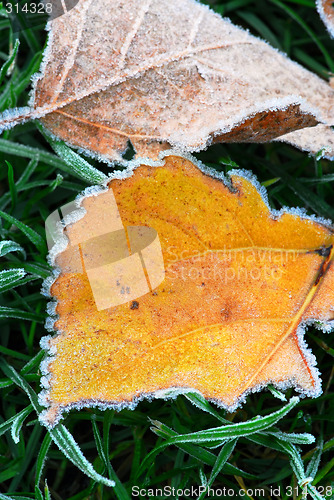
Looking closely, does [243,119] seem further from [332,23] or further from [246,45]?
[332,23]

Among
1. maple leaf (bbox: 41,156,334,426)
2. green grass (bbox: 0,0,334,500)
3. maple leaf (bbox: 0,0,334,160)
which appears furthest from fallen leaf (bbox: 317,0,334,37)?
maple leaf (bbox: 41,156,334,426)

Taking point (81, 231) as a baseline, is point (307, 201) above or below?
below

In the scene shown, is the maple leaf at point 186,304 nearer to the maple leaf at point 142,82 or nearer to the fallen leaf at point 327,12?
the maple leaf at point 142,82

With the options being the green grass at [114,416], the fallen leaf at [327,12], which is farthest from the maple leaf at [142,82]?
the fallen leaf at [327,12]

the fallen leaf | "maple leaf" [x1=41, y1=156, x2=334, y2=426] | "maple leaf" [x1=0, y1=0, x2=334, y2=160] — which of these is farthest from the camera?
the fallen leaf

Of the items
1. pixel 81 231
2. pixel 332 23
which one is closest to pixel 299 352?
pixel 81 231

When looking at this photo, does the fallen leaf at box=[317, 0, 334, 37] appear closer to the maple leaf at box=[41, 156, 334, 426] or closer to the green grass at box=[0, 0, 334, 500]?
the green grass at box=[0, 0, 334, 500]
